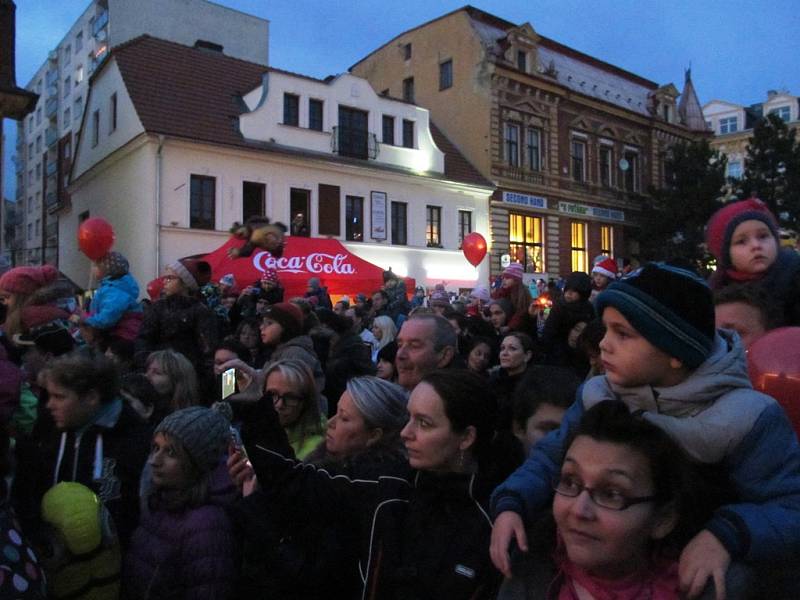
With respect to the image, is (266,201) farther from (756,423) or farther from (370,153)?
(756,423)

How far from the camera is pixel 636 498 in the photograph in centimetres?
153

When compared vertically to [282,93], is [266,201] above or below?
below

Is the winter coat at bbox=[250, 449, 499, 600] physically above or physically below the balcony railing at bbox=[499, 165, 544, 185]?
below

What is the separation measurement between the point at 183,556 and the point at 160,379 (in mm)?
1670

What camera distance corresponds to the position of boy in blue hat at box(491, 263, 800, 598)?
1445 mm

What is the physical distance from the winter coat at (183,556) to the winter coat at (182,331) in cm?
276

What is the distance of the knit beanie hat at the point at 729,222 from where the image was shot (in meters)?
2.81

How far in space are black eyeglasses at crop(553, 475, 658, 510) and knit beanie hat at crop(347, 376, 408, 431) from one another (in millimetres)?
1296

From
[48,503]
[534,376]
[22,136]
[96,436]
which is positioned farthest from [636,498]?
[22,136]

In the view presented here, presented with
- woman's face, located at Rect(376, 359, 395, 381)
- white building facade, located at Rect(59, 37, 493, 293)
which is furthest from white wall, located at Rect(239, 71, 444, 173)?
woman's face, located at Rect(376, 359, 395, 381)

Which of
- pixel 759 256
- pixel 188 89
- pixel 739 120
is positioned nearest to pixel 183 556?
pixel 759 256

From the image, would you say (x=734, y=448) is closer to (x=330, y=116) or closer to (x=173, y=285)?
(x=173, y=285)

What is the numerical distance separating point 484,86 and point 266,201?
1085cm

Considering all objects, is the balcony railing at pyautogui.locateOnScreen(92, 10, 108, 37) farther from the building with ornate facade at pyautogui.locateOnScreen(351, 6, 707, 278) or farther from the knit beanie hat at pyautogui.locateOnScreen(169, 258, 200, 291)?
the knit beanie hat at pyautogui.locateOnScreen(169, 258, 200, 291)
